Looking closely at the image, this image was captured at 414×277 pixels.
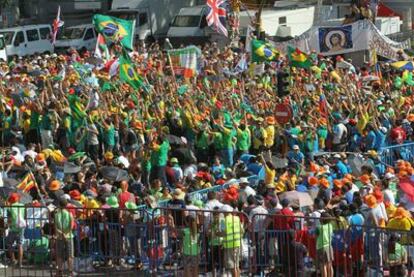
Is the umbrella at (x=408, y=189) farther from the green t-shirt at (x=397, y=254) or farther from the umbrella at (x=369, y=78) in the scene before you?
the umbrella at (x=369, y=78)

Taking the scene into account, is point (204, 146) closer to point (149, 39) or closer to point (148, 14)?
point (149, 39)

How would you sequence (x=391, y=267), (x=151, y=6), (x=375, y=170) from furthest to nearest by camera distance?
(x=151, y=6) < (x=375, y=170) < (x=391, y=267)

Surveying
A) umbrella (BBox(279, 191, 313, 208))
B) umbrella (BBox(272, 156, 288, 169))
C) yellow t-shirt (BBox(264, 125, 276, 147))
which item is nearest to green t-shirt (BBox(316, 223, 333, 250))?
umbrella (BBox(279, 191, 313, 208))

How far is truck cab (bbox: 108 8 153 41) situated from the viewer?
4975 centimetres

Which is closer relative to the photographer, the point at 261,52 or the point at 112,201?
the point at 112,201

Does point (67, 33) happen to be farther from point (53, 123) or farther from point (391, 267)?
point (391, 267)

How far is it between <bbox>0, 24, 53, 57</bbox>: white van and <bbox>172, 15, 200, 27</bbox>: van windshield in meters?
4.53

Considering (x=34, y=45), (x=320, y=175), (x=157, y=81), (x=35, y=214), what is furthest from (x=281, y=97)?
(x=34, y=45)

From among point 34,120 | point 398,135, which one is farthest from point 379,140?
point 34,120

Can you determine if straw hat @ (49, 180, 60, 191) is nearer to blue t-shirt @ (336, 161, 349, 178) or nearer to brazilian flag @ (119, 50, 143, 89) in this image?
blue t-shirt @ (336, 161, 349, 178)

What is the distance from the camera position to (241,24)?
47.5 meters

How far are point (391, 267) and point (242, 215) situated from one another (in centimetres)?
226

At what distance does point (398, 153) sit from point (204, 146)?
143 inches

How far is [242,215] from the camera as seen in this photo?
60.4 feet
